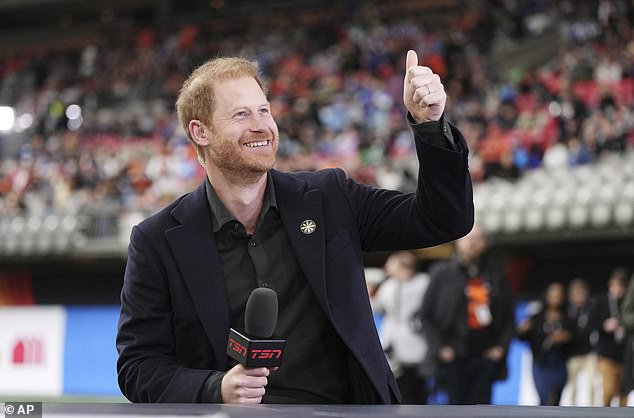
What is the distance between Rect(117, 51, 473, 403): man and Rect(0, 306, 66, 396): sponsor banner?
41.4 ft

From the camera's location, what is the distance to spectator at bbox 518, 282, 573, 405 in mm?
9336

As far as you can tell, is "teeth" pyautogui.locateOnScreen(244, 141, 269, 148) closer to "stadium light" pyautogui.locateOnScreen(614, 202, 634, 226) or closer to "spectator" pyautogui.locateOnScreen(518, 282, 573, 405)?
"spectator" pyautogui.locateOnScreen(518, 282, 573, 405)

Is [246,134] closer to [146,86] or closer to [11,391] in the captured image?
[11,391]

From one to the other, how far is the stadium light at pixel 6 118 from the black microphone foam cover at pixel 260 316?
22.2 m

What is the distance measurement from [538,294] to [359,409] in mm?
12482

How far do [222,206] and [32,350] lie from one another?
13.2m

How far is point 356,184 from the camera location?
116 inches

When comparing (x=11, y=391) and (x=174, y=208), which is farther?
(x=11, y=391)

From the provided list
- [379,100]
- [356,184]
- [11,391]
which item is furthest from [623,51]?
[356,184]

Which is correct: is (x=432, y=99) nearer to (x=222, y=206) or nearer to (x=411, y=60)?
(x=411, y=60)

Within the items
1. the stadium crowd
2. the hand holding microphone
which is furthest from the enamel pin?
the stadium crowd

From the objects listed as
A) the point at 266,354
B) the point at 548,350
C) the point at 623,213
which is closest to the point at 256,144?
the point at 266,354

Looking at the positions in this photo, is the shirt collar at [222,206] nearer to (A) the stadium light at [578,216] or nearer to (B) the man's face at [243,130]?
(B) the man's face at [243,130]

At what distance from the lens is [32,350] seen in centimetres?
1531
